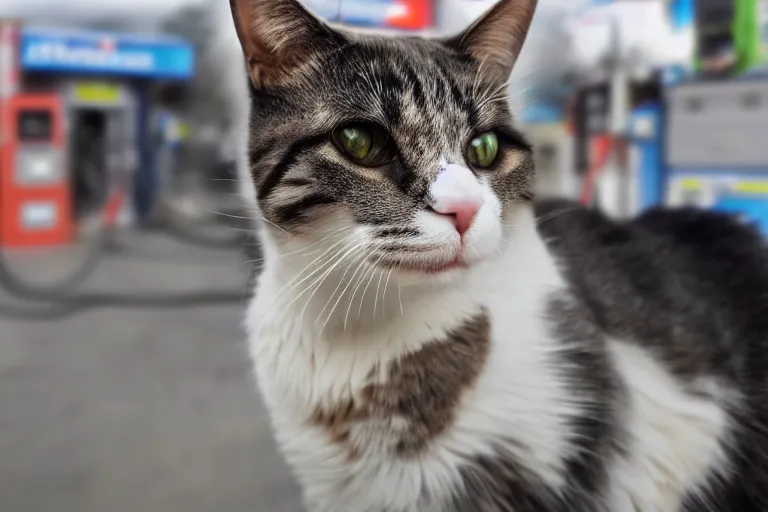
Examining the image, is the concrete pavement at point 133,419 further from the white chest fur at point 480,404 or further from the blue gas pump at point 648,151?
the blue gas pump at point 648,151

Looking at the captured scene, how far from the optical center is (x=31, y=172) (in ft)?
9.87

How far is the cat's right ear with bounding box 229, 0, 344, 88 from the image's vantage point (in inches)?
17.8

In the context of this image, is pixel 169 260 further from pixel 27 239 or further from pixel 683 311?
pixel 683 311

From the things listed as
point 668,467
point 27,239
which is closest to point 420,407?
point 668,467

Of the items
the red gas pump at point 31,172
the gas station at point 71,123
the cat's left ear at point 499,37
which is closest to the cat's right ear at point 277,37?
the cat's left ear at point 499,37

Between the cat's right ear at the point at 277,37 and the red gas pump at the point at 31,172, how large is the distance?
2941 millimetres

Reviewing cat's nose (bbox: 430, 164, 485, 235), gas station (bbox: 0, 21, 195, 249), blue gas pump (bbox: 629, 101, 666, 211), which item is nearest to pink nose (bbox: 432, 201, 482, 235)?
cat's nose (bbox: 430, 164, 485, 235)

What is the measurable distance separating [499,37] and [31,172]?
312 centimetres

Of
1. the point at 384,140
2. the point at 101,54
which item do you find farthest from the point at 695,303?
the point at 101,54

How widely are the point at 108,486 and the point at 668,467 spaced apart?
2.45 feet

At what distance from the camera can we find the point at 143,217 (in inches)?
141

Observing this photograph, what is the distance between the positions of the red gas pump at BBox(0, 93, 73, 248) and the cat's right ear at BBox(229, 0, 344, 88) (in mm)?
2941

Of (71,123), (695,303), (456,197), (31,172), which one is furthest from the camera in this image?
(71,123)

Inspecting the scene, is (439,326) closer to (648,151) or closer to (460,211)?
(460,211)
